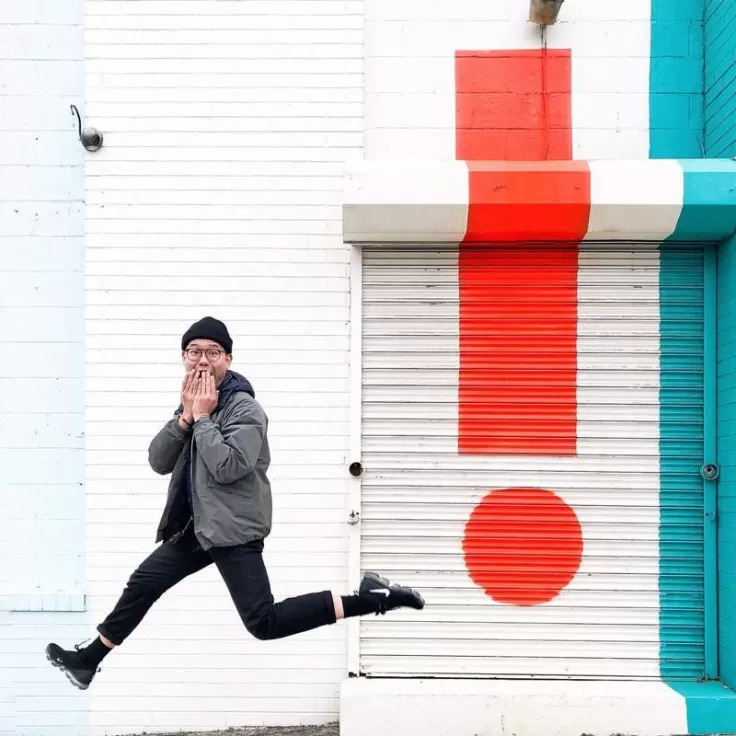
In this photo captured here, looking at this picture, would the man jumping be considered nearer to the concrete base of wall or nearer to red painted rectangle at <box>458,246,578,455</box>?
the concrete base of wall

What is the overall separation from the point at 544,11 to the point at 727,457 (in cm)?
301

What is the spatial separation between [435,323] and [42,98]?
296 centimetres

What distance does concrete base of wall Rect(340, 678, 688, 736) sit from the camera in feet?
17.7

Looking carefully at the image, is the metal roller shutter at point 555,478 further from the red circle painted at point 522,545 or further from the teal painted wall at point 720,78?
the teal painted wall at point 720,78

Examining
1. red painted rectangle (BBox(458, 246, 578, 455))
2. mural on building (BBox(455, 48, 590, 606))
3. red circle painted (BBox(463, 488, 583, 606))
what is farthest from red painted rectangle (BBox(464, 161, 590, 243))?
red circle painted (BBox(463, 488, 583, 606))

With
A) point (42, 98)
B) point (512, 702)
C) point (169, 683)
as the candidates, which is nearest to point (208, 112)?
point (42, 98)

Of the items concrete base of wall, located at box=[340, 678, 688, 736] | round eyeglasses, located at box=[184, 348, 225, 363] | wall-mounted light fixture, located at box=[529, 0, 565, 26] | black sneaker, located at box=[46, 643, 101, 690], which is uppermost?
wall-mounted light fixture, located at box=[529, 0, 565, 26]

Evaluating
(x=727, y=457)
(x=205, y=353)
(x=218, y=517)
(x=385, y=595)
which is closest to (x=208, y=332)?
(x=205, y=353)

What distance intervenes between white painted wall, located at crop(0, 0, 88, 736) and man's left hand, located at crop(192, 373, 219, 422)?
204cm

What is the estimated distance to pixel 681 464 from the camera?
224 inches

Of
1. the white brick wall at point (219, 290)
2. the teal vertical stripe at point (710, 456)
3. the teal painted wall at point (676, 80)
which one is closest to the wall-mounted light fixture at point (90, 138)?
the white brick wall at point (219, 290)

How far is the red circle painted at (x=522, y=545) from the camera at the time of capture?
5.65 meters

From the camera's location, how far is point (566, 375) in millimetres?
5711

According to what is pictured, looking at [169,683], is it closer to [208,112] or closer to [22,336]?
[22,336]
